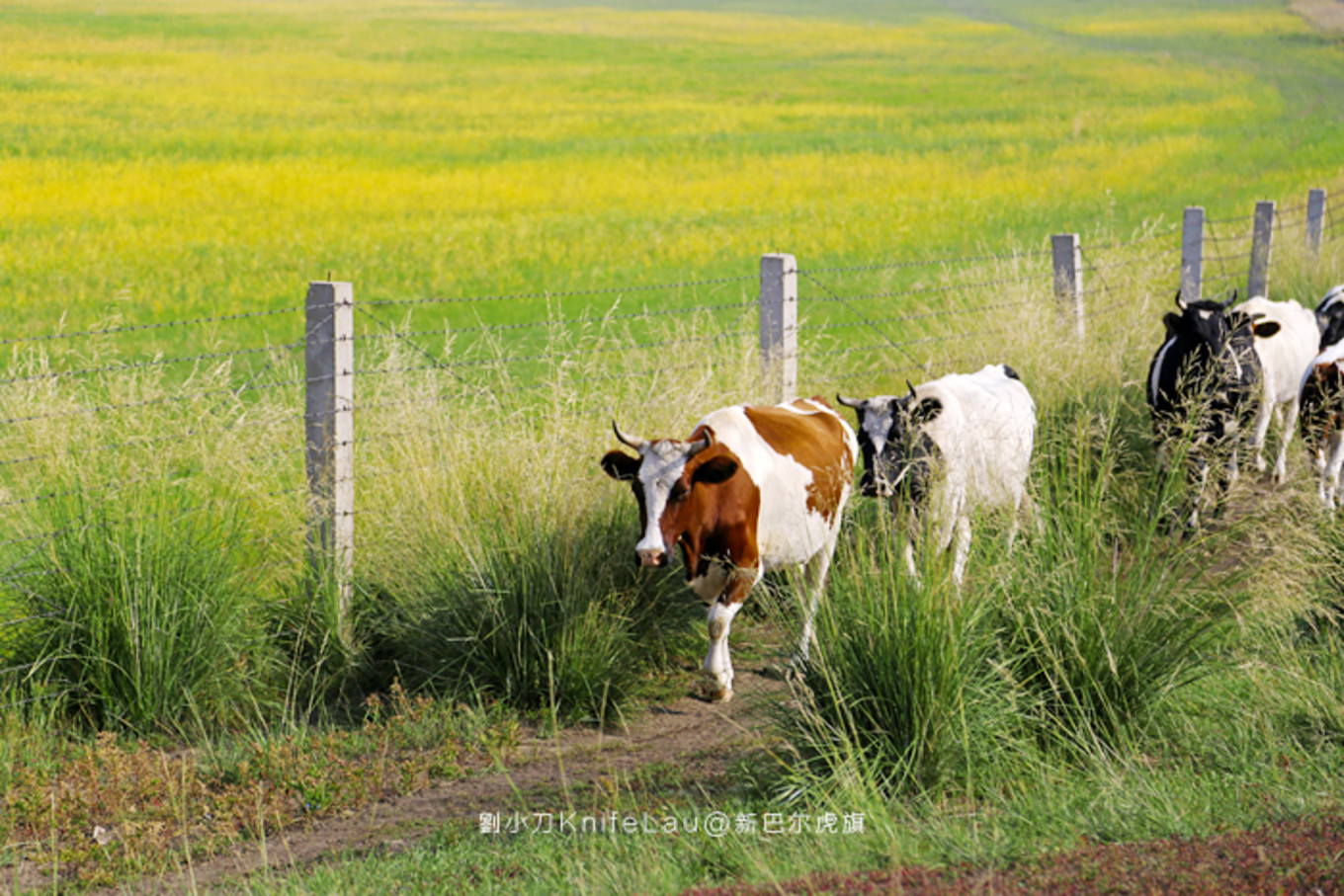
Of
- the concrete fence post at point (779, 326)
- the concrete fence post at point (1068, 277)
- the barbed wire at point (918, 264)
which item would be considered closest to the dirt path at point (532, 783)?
the concrete fence post at point (779, 326)

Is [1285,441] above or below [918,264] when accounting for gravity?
below

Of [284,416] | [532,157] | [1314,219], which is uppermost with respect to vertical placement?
[532,157]

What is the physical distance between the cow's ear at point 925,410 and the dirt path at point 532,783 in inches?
58.7

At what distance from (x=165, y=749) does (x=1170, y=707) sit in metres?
4.28

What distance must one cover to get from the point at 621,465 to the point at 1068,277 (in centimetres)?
685

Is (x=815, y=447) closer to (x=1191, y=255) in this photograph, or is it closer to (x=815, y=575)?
(x=815, y=575)

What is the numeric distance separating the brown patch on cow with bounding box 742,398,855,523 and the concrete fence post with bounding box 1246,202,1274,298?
980 centimetres

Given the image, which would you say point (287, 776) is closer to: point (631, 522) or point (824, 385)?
point (631, 522)

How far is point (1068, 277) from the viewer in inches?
458

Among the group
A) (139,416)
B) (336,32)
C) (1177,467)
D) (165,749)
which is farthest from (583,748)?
(336,32)

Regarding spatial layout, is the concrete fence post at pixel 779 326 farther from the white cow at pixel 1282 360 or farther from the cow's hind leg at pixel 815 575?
the white cow at pixel 1282 360

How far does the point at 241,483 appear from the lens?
6.95m

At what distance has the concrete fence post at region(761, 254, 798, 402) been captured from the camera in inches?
344


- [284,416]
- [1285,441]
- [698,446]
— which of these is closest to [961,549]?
[698,446]
